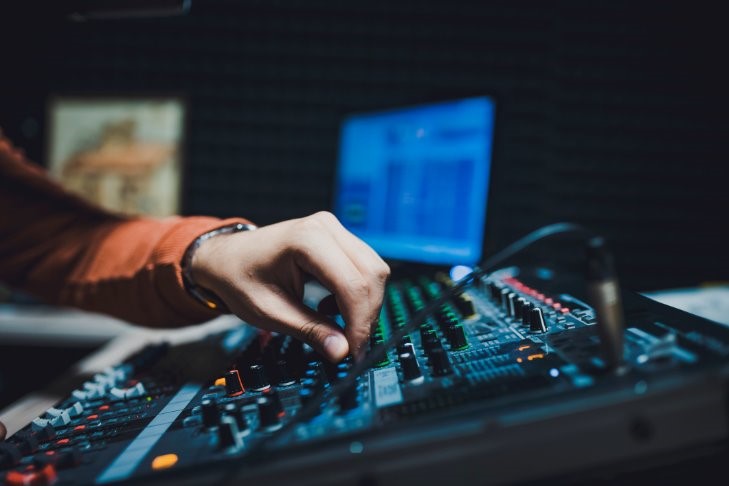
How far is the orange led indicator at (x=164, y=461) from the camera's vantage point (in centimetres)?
40

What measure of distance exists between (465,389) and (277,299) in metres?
0.26

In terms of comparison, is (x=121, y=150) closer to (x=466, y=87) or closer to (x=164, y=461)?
(x=466, y=87)

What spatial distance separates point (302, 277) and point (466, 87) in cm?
124

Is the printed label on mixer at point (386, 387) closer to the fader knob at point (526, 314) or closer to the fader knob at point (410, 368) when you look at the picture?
the fader knob at point (410, 368)

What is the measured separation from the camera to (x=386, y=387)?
1.52 feet

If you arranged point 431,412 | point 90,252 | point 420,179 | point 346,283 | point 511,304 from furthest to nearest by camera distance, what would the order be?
1. point 420,179
2. point 90,252
3. point 511,304
4. point 346,283
5. point 431,412

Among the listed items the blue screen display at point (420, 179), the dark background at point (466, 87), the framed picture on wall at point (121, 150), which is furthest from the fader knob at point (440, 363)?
the framed picture on wall at point (121, 150)

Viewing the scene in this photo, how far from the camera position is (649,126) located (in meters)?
1.60

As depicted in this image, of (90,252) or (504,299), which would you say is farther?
(90,252)

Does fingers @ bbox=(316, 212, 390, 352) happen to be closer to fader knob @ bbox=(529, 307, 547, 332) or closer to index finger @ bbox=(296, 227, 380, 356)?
index finger @ bbox=(296, 227, 380, 356)

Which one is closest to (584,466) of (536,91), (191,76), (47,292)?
(47,292)

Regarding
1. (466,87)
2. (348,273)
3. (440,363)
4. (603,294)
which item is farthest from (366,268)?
(466,87)

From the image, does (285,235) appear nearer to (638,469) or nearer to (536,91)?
(638,469)

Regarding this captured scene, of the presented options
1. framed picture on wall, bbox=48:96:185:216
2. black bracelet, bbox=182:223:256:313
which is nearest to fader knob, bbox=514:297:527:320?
black bracelet, bbox=182:223:256:313
